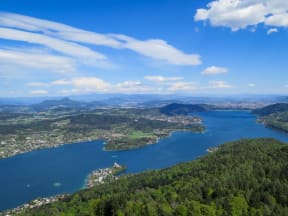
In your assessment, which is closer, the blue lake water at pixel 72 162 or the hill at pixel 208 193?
the hill at pixel 208 193

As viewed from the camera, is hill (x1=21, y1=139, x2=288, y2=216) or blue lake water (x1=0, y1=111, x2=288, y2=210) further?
blue lake water (x1=0, y1=111, x2=288, y2=210)

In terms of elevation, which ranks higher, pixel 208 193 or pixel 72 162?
pixel 208 193

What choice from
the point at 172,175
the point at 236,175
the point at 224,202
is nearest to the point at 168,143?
the point at 172,175

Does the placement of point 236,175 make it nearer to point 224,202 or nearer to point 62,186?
point 224,202

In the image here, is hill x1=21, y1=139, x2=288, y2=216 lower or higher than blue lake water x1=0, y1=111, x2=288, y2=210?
higher

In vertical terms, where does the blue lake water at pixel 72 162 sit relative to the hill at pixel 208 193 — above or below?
below
